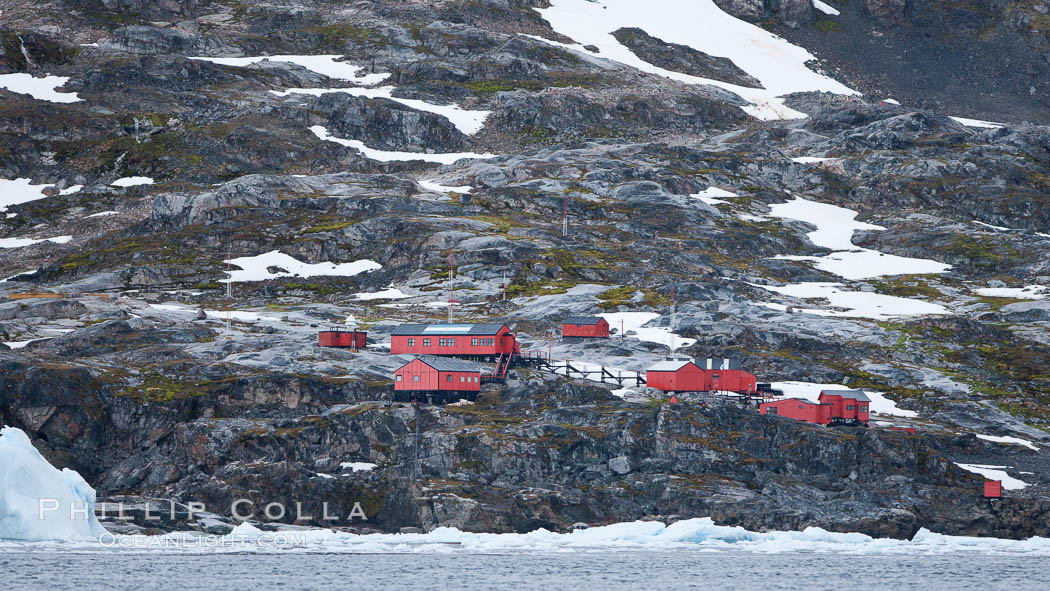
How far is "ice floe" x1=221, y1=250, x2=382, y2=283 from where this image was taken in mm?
158250

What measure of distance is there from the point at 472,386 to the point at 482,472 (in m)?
14.1

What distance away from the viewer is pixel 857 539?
78.9 m

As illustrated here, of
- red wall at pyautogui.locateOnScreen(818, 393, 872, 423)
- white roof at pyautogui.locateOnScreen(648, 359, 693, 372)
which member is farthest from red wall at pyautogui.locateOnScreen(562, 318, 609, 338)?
red wall at pyautogui.locateOnScreen(818, 393, 872, 423)

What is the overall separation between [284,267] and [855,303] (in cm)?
7943

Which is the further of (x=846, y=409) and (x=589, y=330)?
(x=589, y=330)

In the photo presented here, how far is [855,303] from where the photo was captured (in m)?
151

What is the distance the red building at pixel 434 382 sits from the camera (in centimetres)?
9369

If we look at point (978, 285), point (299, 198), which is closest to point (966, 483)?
point (978, 285)

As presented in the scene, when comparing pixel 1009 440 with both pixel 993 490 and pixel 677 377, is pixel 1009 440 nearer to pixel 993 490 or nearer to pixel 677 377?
pixel 993 490

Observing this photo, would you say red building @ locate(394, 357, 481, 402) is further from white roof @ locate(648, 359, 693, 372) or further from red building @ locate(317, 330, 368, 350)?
white roof @ locate(648, 359, 693, 372)

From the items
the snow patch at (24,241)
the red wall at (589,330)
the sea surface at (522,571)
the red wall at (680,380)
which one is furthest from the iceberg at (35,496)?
the snow patch at (24,241)

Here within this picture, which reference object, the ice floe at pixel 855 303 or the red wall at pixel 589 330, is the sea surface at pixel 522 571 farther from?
the ice floe at pixel 855 303

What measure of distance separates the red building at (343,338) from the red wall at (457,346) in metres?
4.03

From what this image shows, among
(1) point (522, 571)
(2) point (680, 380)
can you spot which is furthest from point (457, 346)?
(1) point (522, 571)
